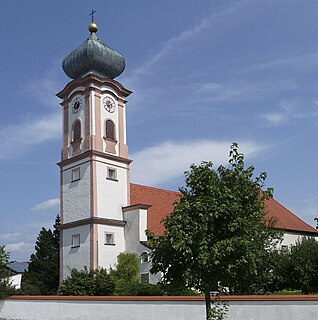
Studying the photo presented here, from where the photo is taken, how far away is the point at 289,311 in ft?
52.5

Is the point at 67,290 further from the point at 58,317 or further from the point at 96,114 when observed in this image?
the point at 96,114

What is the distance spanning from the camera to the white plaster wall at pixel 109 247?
109 ft

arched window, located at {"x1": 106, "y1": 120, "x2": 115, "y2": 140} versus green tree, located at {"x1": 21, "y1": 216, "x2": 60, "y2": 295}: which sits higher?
arched window, located at {"x1": 106, "y1": 120, "x2": 115, "y2": 140}

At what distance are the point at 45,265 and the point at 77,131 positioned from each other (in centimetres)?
1262

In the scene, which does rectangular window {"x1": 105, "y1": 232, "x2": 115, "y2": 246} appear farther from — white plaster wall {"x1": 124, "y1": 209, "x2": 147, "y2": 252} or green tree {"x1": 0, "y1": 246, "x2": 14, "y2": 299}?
green tree {"x1": 0, "y1": 246, "x2": 14, "y2": 299}

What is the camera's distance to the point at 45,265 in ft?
140

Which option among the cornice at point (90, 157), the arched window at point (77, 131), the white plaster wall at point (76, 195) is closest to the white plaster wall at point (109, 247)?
the white plaster wall at point (76, 195)

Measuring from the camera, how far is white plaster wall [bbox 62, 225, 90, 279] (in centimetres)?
3334

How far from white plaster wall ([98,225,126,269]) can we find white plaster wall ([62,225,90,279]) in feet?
→ 2.50

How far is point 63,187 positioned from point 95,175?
3280mm

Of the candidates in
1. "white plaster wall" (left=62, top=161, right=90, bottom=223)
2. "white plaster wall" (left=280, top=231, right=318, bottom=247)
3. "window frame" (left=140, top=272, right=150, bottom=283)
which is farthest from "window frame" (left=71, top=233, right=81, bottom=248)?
"white plaster wall" (left=280, top=231, right=318, bottom=247)

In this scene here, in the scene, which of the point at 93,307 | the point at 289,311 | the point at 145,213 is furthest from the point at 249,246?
the point at 145,213

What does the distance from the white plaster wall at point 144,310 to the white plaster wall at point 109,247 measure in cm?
824

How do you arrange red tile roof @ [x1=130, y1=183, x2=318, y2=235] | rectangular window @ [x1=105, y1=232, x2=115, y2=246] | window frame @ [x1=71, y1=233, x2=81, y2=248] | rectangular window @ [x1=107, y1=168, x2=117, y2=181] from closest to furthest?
Answer: rectangular window @ [x1=105, y1=232, x2=115, y2=246] < window frame @ [x1=71, y1=233, x2=81, y2=248] < rectangular window @ [x1=107, y1=168, x2=117, y2=181] < red tile roof @ [x1=130, y1=183, x2=318, y2=235]
